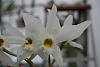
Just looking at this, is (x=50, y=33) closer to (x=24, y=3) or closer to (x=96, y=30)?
(x=96, y=30)

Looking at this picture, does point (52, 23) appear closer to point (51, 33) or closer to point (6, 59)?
point (51, 33)

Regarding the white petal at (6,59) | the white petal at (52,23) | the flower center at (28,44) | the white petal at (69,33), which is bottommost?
the white petal at (6,59)

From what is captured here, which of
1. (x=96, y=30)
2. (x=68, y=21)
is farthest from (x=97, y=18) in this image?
(x=68, y=21)

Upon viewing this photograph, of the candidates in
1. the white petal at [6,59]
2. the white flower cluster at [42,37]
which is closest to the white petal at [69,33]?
the white flower cluster at [42,37]

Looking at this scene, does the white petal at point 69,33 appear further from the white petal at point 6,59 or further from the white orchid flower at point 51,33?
the white petal at point 6,59

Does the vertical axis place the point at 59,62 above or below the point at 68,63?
above

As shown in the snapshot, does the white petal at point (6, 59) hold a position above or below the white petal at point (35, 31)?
below

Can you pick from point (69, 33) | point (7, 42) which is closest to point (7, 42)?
point (7, 42)
